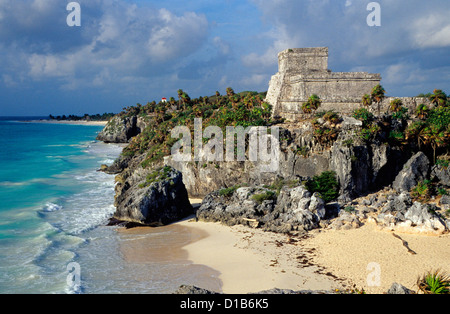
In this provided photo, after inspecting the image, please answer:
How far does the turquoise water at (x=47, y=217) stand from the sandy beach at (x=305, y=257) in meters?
3.48

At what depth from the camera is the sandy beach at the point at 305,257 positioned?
13852mm

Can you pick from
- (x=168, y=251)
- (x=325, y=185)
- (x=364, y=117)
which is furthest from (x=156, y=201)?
(x=364, y=117)

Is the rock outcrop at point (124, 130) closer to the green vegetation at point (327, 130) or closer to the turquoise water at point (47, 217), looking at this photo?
the turquoise water at point (47, 217)

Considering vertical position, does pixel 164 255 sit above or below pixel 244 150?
below

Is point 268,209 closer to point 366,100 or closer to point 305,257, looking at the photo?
point 305,257

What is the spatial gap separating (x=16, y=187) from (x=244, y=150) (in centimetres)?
2265

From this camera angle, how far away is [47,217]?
Answer: 23953mm

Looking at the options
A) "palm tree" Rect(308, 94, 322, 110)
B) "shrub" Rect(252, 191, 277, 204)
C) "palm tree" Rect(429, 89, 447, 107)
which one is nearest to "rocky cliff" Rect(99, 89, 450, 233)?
"shrub" Rect(252, 191, 277, 204)

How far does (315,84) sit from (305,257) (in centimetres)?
1886

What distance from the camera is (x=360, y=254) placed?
1617cm

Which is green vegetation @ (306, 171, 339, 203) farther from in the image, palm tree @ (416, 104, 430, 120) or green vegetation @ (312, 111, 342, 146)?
palm tree @ (416, 104, 430, 120)
